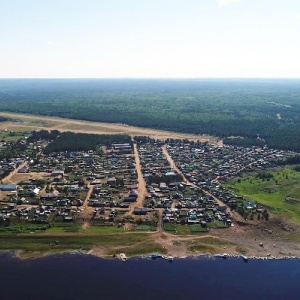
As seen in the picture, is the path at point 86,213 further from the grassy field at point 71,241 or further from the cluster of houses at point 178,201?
the cluster of houses at point 178,201

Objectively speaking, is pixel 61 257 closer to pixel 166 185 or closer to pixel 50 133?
pixel 166 185

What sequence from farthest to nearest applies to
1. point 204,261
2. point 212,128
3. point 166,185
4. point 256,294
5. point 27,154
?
point 212,128 < point 27,154 < point 166,185 < point 204,261 < point 256,294

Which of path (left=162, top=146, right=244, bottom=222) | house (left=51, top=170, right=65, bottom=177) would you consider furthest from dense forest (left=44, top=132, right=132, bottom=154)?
house (left=51, top=170, right=65, bottom=177)

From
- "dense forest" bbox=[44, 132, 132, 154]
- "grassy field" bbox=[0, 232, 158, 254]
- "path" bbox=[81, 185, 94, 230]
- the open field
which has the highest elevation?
"dense forest" bbox=[44, 132, 132, 154]

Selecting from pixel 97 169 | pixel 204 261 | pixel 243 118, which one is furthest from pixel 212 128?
pixel 204 261

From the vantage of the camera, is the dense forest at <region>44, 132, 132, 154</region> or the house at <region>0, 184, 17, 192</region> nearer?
the house at <region>0, 184, 17, 192</region>

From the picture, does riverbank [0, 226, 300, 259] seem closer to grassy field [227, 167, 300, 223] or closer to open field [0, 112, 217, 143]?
grassy field [227, 167, 300, 223]
